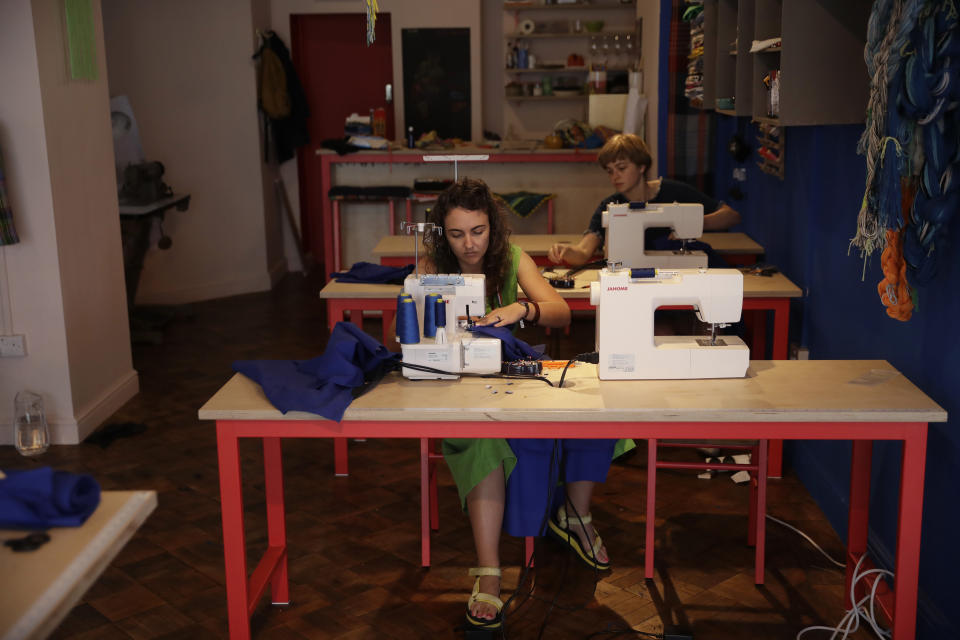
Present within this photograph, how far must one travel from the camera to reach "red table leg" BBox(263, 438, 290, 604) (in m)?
2.76

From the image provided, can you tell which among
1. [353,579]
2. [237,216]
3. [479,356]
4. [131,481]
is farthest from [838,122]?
[237,216]

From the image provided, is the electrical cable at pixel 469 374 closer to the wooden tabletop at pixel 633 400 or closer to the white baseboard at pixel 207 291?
the wooden tabletop at pixel 633 400

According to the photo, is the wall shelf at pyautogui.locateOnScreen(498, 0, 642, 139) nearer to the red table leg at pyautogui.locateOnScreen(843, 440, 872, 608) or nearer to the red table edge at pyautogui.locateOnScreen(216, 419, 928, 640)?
the red table leg at pyautogui.locateOnScreen(843, 440, 872, 608)

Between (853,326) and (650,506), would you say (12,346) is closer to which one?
(650,506)

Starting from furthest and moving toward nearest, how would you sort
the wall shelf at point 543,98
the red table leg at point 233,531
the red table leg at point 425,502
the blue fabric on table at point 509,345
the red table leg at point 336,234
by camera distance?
the wall shelf at point 543,98, the red table leg at point 336,234, the red table leg at point 425,502, the blue fabric on table at point 509,345, the red table leg at point 233,531

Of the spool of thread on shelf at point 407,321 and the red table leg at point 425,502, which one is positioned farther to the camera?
the red table leg at point 425,502

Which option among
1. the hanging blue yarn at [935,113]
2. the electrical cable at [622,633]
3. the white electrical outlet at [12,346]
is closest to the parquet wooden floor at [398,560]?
the electrical cable at [622,633]

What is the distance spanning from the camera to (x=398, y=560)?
3.14 metres

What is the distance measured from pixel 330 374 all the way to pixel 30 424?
7.51 ft

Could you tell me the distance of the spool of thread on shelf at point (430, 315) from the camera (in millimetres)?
2482

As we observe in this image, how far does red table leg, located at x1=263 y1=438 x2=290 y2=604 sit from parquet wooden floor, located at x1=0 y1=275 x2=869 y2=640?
2.4 inches

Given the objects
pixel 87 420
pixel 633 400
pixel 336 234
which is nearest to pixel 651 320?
pixel 633 400

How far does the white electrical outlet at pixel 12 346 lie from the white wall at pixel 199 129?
8.77 feet

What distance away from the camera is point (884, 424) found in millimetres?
2285
